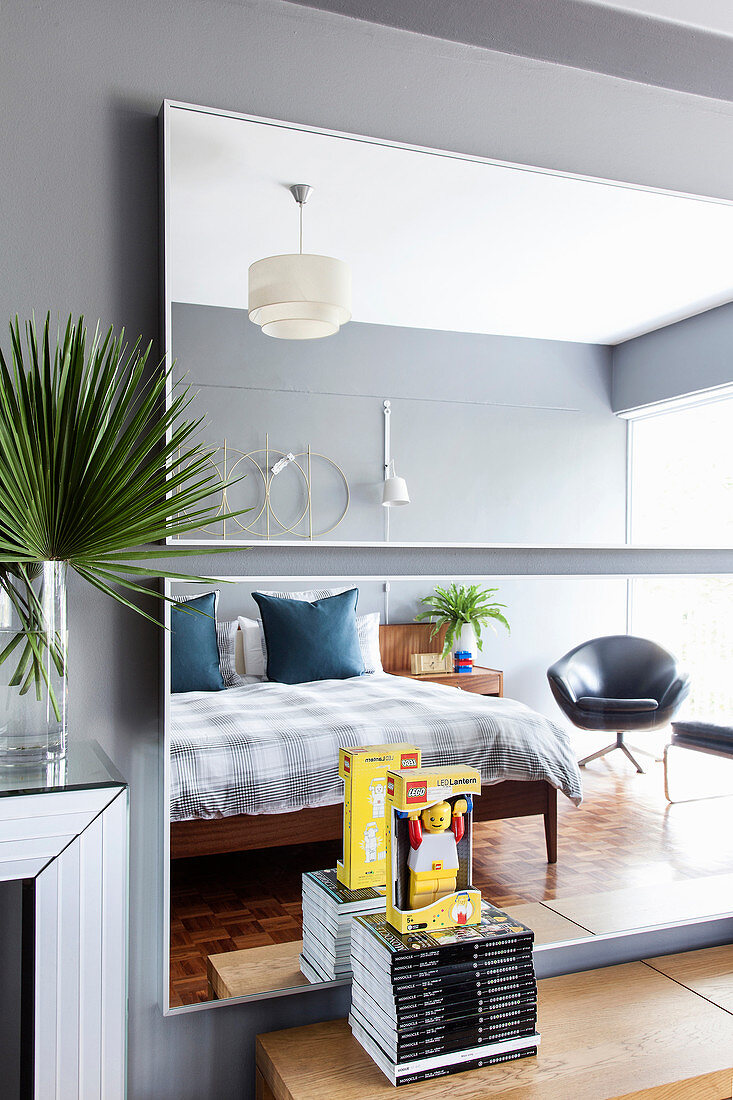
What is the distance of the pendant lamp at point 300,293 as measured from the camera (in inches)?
64.5

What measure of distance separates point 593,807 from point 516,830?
8.6 inches

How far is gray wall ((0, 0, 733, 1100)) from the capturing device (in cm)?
155

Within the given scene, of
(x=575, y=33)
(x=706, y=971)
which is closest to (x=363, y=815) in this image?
(x=706, y=971)

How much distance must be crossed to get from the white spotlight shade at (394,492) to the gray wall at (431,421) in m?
0.02

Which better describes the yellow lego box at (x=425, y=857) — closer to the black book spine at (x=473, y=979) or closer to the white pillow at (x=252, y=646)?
the black book spine at (x=473, y=979)

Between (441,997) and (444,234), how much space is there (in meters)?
1.43

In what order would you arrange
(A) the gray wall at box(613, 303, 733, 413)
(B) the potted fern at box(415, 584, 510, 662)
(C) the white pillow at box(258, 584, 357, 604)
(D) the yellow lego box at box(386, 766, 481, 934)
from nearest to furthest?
(D) the yellow lego box at box(386, 766, 481, 934), (C) the white pillow at box(258, 584, 357, 604), (B) the potted fern at box(415, 584, 510, 662), (A) the gray wall at box(613, 303, 733, 413)

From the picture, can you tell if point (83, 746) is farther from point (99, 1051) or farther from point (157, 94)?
point (157, 94)

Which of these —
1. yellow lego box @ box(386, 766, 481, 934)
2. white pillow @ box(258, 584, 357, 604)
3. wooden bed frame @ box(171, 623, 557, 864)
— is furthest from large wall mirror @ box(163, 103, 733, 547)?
yellow lego box @ box(386, 766, 481, 934)

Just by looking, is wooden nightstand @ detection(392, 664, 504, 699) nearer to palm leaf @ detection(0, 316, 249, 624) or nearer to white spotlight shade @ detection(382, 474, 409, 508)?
white spotlight shade @ detection(382, 474, 409, 508)

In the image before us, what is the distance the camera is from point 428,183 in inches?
70.1

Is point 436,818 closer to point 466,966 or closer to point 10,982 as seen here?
point 466,966

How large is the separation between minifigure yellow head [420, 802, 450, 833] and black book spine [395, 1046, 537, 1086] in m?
0.38

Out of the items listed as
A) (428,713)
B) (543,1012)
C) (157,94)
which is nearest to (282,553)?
(428,713)
